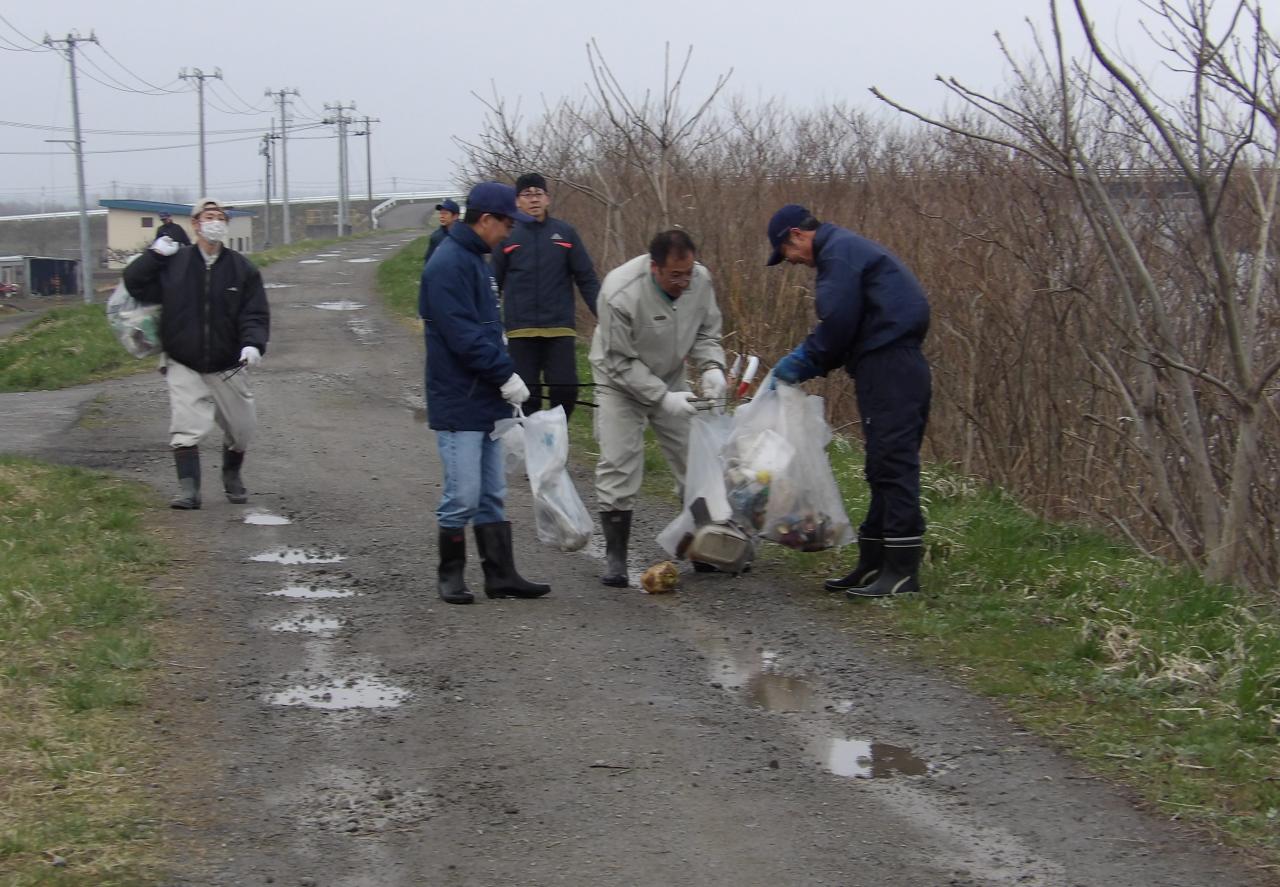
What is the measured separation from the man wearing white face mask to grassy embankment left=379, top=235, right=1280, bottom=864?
10.8 feet

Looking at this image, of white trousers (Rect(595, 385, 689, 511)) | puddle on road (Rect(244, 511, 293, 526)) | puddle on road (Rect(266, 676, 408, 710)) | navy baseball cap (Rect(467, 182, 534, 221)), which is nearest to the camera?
puddle on road (Rect(266, 676, 408, 710))

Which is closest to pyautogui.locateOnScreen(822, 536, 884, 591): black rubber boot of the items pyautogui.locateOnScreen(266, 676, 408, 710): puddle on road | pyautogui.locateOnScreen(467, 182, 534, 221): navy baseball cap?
pyautogui.locateOnScreen(467, 182, 534, 221): navy baseball cap

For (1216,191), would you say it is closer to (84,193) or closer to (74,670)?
(74,670)

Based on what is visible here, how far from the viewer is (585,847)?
3.92 m

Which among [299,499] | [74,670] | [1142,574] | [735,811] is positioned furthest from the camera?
[299,499]

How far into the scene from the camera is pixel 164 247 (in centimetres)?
822

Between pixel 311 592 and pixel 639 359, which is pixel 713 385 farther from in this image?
pixel 311 592

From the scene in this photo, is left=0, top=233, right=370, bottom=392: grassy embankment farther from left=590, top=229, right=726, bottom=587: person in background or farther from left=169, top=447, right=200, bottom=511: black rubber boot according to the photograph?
left=590, top=229, right=726, bottom=587: person in background

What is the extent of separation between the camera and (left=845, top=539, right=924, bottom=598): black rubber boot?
657 cm

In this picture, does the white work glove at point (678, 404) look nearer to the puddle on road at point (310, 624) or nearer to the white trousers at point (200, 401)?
the puddle on road at point (310, 624)

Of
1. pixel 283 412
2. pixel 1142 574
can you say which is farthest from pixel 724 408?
pixel 283 412

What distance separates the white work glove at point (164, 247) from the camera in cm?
823

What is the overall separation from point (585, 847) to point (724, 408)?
348cm

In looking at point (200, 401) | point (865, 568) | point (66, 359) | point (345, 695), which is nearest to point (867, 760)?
point (345, 695)
